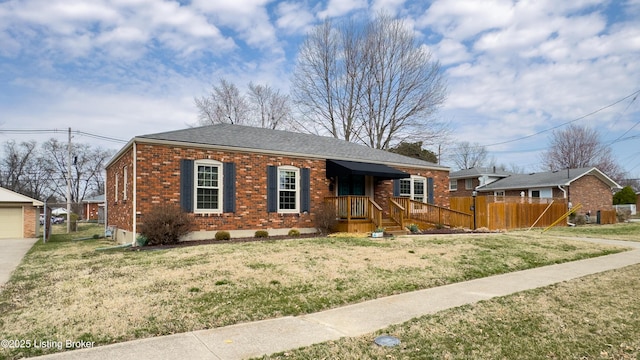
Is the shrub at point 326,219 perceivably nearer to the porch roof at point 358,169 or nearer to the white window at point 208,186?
the porch roof at point 358,169

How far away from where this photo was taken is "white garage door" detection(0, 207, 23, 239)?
60.9ft

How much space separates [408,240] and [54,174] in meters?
53.7

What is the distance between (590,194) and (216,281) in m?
31.8

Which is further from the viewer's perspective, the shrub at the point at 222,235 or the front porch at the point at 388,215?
the front porch at the point at 388,215

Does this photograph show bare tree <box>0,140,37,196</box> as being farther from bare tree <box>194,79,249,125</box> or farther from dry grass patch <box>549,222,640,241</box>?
dry grass patch <box>549,222,640,241</box>

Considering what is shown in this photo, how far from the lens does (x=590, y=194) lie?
29.8m

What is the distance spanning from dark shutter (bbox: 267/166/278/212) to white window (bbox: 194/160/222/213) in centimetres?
183

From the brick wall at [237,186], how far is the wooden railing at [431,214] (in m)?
1.23

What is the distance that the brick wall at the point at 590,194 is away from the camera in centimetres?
2891

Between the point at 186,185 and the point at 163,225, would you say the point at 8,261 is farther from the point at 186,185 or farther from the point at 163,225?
the point at 186,185

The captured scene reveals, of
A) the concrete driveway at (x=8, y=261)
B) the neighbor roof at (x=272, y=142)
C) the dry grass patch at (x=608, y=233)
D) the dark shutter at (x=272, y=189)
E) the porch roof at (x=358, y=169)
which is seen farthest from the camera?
the dry grass patch at (x=608, y=233)

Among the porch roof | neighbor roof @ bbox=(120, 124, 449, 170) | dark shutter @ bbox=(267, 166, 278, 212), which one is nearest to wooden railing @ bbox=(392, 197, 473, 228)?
the porch roof

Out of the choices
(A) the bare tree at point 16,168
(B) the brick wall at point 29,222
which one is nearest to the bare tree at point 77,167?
(A) the bare tree at point 16,168

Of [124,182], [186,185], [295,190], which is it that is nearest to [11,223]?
[124,182]
